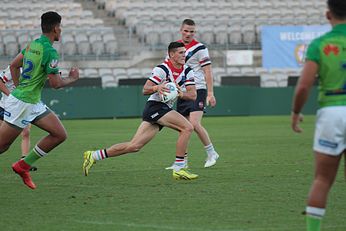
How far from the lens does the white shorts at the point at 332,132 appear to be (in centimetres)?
704

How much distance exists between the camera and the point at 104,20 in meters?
36.2

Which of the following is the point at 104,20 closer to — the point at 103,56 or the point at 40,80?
the point at 103,56

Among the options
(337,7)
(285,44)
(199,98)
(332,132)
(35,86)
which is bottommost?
(285,44)

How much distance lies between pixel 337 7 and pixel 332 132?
1048mm

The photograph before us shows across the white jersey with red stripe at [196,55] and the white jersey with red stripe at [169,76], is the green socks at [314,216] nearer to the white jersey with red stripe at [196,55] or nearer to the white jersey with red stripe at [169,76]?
the white jersey with red stripe at [169,76]

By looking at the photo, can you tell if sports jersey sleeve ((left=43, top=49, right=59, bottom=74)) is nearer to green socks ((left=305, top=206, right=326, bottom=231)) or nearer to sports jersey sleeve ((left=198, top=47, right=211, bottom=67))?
sports jersey sleeve ((left=198, top=47, right=211, bottom=67))

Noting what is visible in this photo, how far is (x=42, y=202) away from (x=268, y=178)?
384 cm

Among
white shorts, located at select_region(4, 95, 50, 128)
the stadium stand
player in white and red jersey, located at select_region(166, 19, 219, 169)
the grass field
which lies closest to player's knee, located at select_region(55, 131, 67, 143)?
white shorts, located at select_region(4, 95, 50, 128)

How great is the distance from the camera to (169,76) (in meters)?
12.7

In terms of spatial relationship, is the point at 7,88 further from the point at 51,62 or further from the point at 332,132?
the point at 332,132

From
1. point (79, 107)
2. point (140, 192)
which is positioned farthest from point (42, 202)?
point (79, 107)

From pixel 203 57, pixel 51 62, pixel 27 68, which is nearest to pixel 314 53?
pixel 51 62

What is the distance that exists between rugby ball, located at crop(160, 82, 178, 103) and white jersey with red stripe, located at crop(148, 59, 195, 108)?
0.15 m

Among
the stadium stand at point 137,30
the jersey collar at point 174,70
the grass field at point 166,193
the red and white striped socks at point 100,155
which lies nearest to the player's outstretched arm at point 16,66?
the grass field at point 166,193
